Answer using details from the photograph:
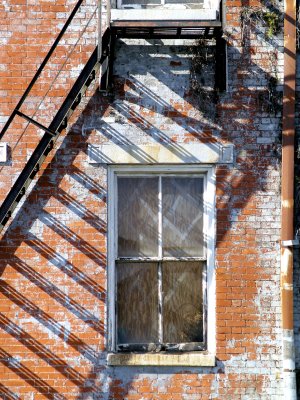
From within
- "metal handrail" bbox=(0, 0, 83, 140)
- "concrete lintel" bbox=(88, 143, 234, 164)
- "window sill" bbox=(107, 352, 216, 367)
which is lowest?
"window sill" bbox=(107, 352, 216, 367)

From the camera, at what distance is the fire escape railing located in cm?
734

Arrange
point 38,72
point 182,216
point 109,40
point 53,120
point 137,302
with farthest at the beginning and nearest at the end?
point 182,216 < point 137,302 < point 109,40 < point 53,120 < point 38,72

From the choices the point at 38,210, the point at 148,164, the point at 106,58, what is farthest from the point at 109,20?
the point at 38,210

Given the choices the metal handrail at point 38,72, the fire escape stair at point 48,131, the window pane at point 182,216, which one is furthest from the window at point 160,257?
the metal handrail at point 38,72

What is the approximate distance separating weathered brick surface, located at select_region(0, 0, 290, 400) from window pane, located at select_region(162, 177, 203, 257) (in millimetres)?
271

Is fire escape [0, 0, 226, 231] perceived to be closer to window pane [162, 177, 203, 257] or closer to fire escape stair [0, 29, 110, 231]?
fire escape stair [0, 29, 110, 231]

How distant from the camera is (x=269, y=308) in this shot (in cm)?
774

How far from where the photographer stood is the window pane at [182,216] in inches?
314

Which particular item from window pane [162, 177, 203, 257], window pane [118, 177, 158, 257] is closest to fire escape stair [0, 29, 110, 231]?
window pane [118, 177, 158, 257]

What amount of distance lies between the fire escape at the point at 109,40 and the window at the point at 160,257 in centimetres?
91

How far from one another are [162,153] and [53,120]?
1242 millimetres

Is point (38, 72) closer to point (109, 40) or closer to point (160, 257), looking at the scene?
point (109, 40)

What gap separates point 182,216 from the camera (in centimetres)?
800

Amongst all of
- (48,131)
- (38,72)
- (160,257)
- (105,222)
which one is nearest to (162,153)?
(105,222)
